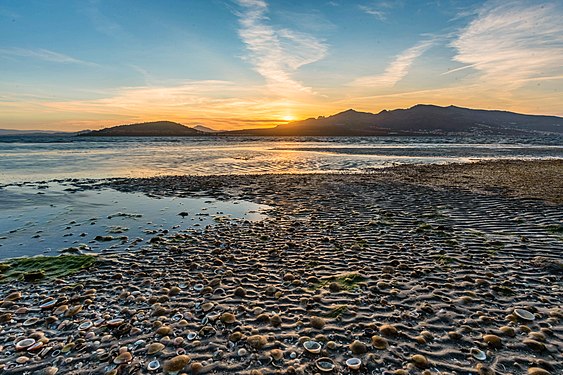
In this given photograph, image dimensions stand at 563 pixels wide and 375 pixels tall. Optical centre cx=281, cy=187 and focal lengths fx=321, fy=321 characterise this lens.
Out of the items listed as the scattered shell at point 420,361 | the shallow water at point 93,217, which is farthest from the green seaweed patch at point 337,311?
the shallow water at point 93,217

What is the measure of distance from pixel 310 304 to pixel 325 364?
70.6 inches

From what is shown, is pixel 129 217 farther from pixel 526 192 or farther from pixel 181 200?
pixel 526 192

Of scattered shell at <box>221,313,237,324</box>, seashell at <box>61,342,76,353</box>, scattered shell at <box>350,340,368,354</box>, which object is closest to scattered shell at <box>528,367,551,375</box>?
scattered shell at <box>350,340,368,354</box>

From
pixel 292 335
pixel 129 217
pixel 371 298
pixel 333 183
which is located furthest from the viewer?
pixel 333 183

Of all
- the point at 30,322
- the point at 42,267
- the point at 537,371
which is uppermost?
the point at 537,371

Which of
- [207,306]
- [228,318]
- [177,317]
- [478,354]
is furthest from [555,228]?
[177,317]

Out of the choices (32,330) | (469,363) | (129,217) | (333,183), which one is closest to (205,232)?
(129,217)

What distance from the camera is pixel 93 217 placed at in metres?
14.4

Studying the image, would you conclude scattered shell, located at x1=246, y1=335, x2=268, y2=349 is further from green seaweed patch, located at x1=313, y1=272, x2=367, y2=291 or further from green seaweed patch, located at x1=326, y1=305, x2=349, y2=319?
green seaweed patch, located at x1=313, y1=272, x2=367, y2=291

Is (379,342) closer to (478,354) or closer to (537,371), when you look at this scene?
(478,354)

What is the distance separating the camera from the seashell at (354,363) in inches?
187

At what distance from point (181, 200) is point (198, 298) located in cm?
1209

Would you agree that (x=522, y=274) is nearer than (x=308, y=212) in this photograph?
Yes

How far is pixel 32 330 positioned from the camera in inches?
229
